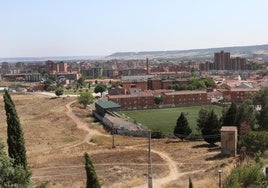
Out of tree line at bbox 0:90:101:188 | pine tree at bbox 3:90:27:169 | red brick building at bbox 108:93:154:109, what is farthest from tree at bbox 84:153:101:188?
red brick building at bbox 108:93:154:109

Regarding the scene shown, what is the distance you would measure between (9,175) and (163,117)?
52.8 meters

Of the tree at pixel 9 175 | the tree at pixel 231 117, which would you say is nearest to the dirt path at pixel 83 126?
the tree at pixel 231 117

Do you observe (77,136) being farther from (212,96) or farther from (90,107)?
(212,96)

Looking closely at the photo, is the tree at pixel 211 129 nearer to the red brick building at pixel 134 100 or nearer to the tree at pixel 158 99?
the red brick building at pixel 134 100

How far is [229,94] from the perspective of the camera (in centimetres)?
8206

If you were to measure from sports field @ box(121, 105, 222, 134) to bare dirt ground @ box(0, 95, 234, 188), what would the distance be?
8559 millimetres

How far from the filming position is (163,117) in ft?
214

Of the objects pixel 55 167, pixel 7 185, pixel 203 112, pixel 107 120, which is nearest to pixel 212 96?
pixel 107 120

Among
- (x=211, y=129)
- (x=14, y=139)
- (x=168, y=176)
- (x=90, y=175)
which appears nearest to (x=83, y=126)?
(x=211, y=129)

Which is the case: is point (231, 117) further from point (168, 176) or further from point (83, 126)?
point (83, 126)

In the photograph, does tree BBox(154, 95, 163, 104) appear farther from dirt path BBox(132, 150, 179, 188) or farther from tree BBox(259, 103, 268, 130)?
dirt path BBox(132, 150, 179, 188)

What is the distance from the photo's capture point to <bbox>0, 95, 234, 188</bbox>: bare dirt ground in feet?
84.2

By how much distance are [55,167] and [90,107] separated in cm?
4868

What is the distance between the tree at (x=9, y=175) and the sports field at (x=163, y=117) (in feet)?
124
